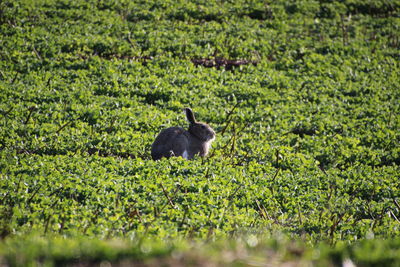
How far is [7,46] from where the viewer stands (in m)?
17.3

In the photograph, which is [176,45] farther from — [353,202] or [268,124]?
[353,202]

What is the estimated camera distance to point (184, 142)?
11359 mm

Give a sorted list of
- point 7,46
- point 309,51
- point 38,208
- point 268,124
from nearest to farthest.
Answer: point 38,208 → point 268,124 → point 7,46 → point 309,51

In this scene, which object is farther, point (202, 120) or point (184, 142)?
point (202, 120)

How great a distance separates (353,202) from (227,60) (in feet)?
33.5

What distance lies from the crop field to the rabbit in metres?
0.42

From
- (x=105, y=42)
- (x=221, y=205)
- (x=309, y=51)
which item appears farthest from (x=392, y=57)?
(x=221, y=205)

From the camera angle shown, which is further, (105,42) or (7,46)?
(105,42)

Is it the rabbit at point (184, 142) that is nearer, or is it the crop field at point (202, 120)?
the crop field at point (202, 120)

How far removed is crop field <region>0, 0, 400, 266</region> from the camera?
673 centimetres

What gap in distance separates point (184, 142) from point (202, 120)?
2.86 m

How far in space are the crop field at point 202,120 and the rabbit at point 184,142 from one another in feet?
1.39

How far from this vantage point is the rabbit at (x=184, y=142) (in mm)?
11008

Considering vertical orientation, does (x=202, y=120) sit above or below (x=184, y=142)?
below
